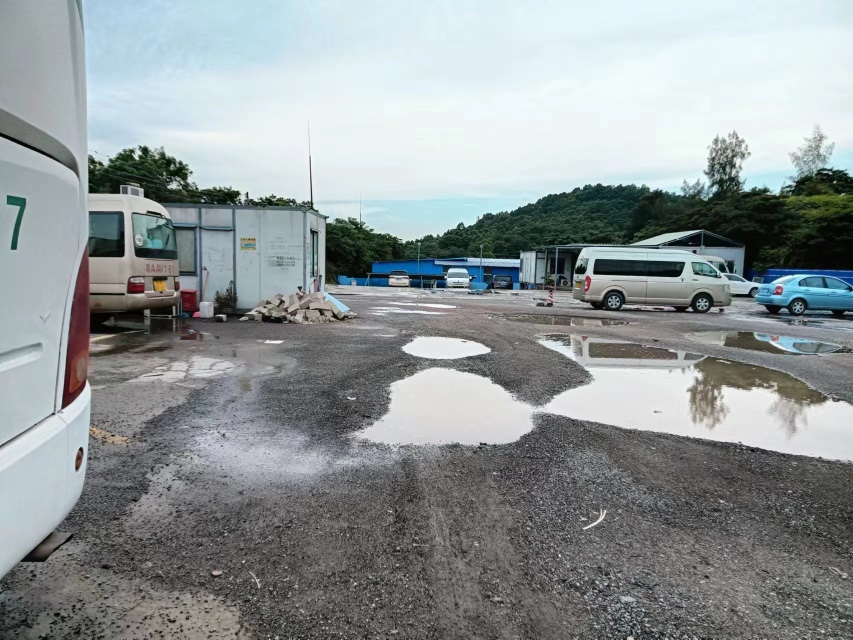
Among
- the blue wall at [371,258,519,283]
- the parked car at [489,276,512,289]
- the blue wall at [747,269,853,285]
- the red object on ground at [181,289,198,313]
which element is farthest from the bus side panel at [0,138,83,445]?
the blue wall at [371,258,519,283]

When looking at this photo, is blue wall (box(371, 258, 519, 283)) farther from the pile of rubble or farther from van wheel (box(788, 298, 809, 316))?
the pile of rubble

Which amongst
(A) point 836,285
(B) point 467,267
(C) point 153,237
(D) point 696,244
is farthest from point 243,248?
(B) point 467,267

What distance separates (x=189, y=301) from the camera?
43.5 feet

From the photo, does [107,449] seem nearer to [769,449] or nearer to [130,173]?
[769,449]

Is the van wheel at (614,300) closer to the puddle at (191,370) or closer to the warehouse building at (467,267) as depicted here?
the puddle at (191,370)

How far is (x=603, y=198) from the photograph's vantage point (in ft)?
272

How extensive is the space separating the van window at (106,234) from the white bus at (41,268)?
29.9ft

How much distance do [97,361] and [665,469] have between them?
7454mm

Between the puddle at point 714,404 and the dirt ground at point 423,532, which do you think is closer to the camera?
the dirt ground at point 423,532

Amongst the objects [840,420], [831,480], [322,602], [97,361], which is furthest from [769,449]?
[97,361]

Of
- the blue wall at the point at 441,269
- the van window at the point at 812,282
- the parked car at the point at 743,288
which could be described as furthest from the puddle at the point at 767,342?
the blue wall at the point at 441,269

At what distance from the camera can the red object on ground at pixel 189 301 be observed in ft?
43.3

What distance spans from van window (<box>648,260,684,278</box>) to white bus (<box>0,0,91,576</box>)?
65.4 feet

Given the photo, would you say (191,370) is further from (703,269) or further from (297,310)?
(703,269)
